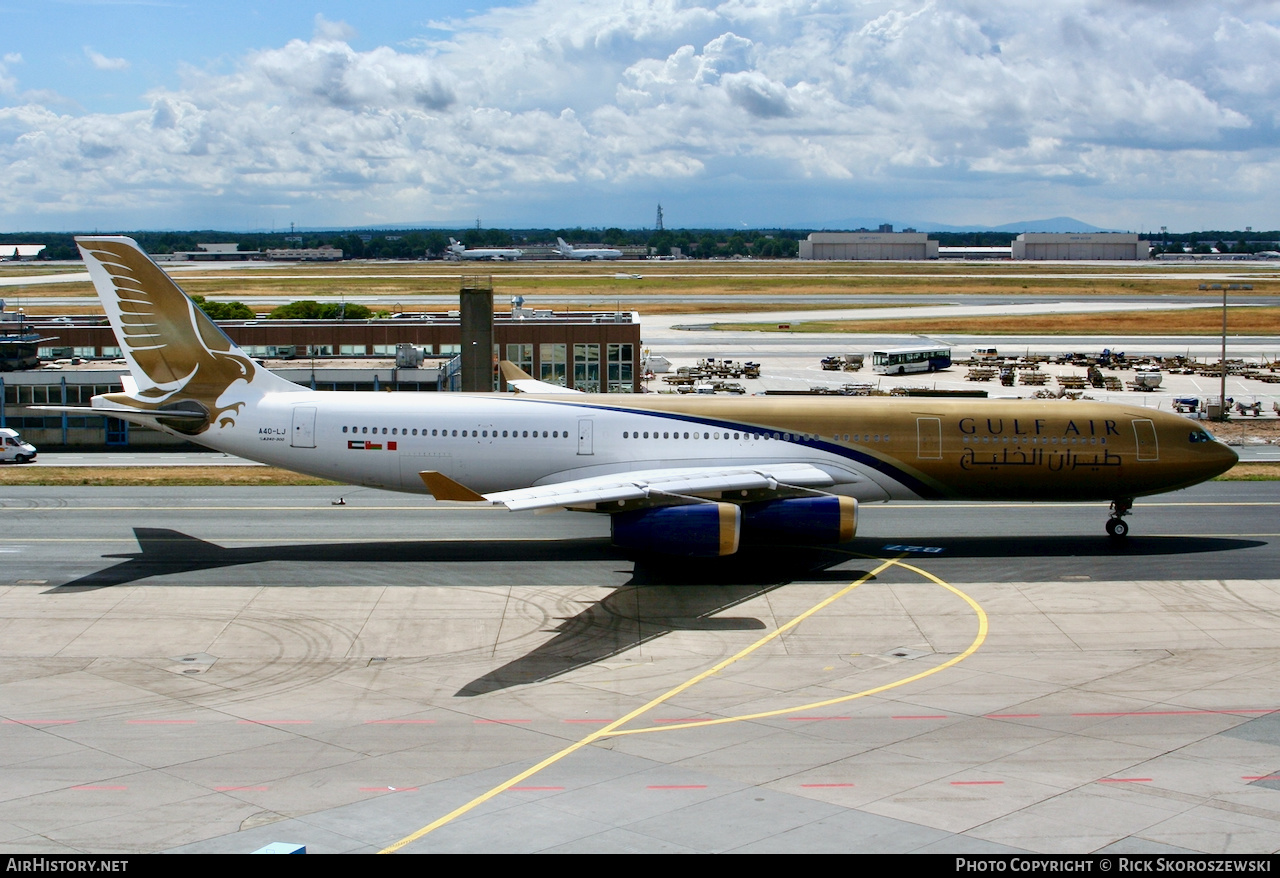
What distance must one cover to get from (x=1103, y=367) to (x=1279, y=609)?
71146mm

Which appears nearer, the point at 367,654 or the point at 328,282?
the point at 367,654

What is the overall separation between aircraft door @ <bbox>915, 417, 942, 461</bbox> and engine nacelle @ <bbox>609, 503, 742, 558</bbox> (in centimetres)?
758

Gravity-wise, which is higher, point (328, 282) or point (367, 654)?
point (328, 282)

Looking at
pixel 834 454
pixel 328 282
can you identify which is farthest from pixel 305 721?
pixel 328 282

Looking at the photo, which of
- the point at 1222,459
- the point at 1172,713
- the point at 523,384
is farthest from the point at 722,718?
the point at 523,384

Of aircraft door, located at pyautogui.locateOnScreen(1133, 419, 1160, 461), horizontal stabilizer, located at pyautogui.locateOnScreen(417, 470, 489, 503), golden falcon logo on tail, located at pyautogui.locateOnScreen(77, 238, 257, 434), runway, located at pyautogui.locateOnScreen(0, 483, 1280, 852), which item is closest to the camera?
runway, located at pyautogui.locateOnScreen(0, 483, 1280, 852)

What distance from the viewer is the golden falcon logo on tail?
1382 inches

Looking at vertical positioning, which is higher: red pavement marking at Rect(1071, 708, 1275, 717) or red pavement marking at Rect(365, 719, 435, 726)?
red pavement marking at Rect(365, 719, 435, 726)

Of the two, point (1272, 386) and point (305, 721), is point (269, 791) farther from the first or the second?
point (1272, 386)

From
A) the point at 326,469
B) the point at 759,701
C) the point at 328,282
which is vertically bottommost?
the point at 759,701

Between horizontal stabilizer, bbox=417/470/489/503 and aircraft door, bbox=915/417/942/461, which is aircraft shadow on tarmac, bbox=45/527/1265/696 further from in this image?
horizontal stabilizer, bbox=417/470/489/503

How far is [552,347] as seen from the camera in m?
73.1

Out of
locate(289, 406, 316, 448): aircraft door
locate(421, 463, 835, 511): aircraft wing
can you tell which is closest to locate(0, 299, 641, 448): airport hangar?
locate(289, 406, 316, 448): aircraft door

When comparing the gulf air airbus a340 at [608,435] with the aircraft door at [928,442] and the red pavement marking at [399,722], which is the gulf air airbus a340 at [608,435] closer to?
the aircraft door at [928,442]
